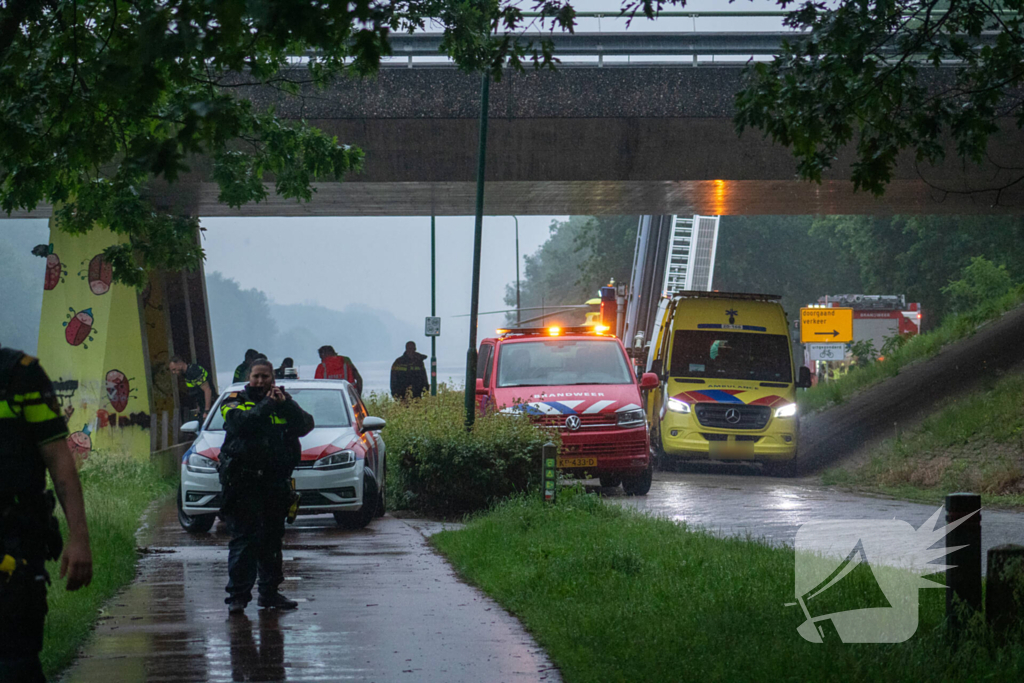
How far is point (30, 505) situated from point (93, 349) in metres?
17.2

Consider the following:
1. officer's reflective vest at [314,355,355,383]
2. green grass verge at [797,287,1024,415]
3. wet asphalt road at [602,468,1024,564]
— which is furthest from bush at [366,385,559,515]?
green grass verge at [797,287,1024,415]

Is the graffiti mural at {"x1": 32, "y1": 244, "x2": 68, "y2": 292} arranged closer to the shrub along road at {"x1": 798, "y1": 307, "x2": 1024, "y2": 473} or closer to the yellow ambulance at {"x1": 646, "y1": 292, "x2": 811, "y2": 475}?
the yellow ambulance at {"x1": 646, "y1": 292, "x2": 811, "y2": 475}

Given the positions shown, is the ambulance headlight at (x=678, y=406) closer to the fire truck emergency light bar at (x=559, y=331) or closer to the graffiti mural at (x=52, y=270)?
the fire truck emergency light bar at (x=559, y=331)

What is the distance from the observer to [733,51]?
1947 cm

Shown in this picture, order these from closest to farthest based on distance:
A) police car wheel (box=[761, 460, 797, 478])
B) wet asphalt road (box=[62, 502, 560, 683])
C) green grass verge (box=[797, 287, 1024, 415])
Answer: wet asphalt road (box=[62, 502, 560, 683]) → police car wheel (box=[761, 460, 797, 478]) → green grass verge (box=[797, 287, 1024, 415])

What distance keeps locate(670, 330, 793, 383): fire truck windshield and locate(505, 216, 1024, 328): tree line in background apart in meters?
21.3

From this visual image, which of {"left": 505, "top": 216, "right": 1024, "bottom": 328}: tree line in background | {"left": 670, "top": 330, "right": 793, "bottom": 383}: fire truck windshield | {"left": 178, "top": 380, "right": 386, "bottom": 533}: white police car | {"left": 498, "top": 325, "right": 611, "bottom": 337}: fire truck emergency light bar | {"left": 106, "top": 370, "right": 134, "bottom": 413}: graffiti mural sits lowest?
{"left": 505, "top": 216, "right": 1024, "bottom": 328}: tree line in background

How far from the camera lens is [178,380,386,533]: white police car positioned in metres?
12.8

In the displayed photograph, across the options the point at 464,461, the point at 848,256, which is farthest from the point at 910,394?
the point at 848,256

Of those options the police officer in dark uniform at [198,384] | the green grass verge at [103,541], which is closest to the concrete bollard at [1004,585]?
the green grass verge at [103,541]

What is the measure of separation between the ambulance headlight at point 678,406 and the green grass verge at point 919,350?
962cm

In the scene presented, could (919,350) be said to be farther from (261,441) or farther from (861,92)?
(261,441)

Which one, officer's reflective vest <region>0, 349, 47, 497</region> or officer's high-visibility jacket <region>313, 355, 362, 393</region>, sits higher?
officer's reflective vest <region>0, 349, 47, 497</region>

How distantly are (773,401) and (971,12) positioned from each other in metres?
12.4
